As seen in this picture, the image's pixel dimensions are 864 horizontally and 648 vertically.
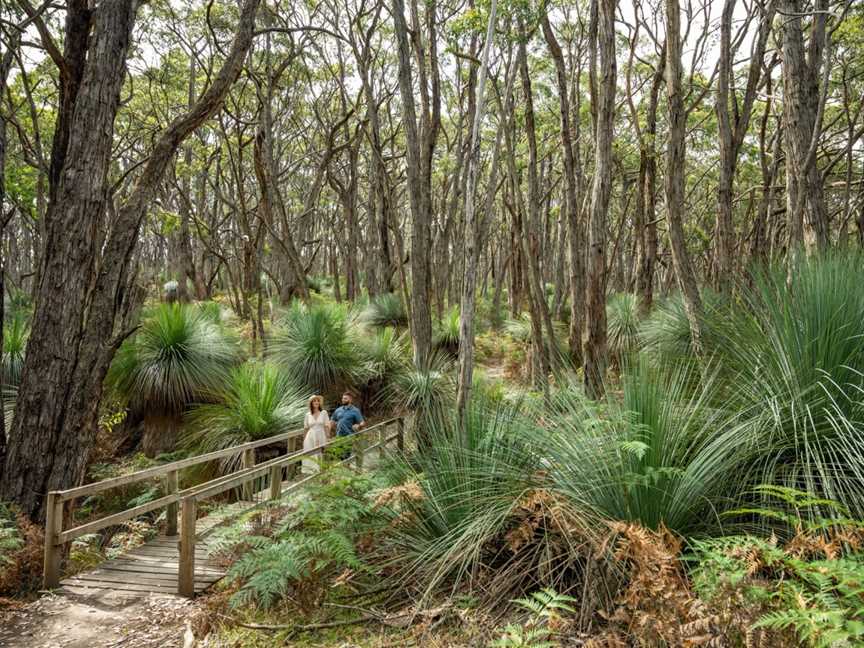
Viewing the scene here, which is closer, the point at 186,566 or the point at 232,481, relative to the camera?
the point at 186,566

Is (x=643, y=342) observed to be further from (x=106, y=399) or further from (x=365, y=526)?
(x=106, y=399)

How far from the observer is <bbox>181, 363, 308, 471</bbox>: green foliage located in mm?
9602

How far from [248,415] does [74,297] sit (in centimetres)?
386

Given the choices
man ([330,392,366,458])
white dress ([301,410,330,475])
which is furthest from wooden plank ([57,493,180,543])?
man ([330,392,366,458])

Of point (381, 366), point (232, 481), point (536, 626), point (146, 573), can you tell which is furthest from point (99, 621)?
point (381, 366)

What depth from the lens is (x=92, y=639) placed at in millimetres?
4332

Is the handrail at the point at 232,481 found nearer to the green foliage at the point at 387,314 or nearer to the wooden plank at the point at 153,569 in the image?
the wooden plank at the point at 153,569

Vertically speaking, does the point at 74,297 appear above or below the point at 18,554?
above

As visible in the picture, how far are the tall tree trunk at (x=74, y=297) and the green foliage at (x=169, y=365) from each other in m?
5.03

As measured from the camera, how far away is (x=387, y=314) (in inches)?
664

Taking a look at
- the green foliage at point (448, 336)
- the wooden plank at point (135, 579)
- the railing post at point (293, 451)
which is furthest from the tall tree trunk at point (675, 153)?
the green foliage at point (448, 336)

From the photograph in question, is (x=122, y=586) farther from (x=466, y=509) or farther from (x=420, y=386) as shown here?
(x=420, y=386)

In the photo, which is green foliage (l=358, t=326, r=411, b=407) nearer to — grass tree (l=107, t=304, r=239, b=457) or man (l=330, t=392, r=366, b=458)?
grass tree (l=107, t=304, r=239, b=457)

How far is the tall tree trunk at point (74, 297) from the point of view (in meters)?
6.09
